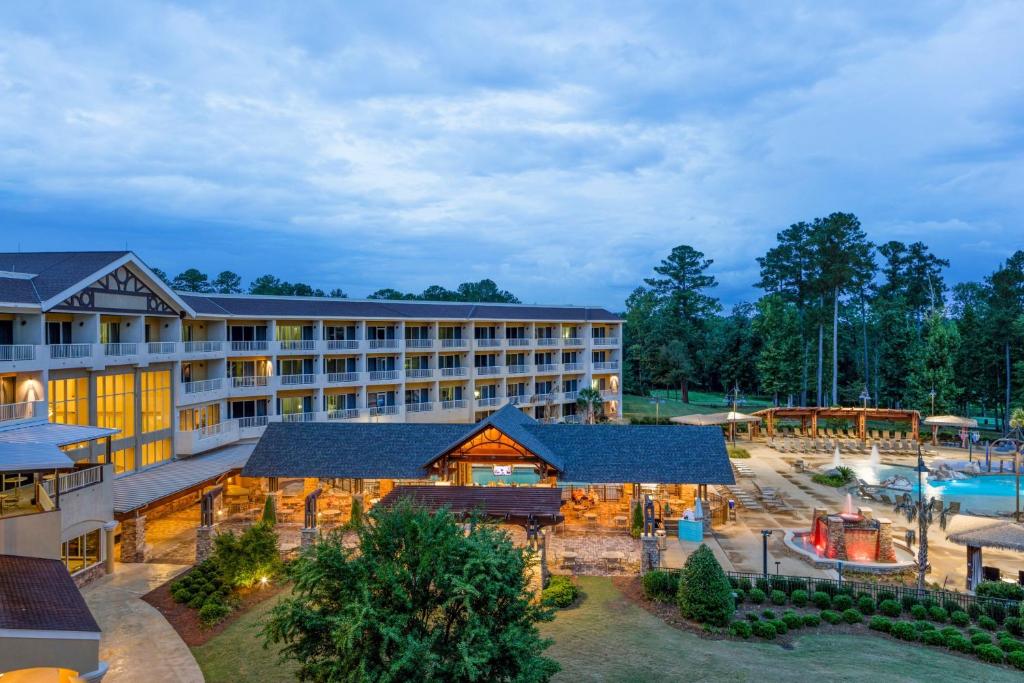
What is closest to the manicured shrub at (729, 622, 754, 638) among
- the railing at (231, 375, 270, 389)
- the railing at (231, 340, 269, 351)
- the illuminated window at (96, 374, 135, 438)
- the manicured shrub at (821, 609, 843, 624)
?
the manicured shrub at (821, 609, 843, 624)

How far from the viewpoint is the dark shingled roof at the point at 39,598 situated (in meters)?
12.4

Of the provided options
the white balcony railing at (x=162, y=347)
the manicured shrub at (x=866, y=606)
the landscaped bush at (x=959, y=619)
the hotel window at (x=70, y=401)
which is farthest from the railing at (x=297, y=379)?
the landscaped bush at (x=959, y=619)

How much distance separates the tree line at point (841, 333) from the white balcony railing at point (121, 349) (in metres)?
45.6

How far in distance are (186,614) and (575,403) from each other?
4338cm

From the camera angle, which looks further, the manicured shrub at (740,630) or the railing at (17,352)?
the railing at (17,352)

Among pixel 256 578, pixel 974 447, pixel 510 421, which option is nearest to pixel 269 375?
pixel 510 421

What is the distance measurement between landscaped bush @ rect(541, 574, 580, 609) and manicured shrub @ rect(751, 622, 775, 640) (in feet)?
16.1

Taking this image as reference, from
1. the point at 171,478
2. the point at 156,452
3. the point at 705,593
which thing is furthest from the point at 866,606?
the point at 156,452

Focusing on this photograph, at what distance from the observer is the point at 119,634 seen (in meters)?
17.4

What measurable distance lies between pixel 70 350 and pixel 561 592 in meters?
21.0

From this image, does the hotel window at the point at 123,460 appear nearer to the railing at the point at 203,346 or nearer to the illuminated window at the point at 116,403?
the illuminated window at the point at 116,403

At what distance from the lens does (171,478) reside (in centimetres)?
2792

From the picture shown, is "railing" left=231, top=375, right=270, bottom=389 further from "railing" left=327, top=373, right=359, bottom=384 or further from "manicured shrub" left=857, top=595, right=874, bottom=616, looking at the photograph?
"manicured shrub" left=857, top=595, right=874, bottom=616

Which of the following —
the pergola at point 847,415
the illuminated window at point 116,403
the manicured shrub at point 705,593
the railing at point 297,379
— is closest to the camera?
the manicured shrub at point 705,593
